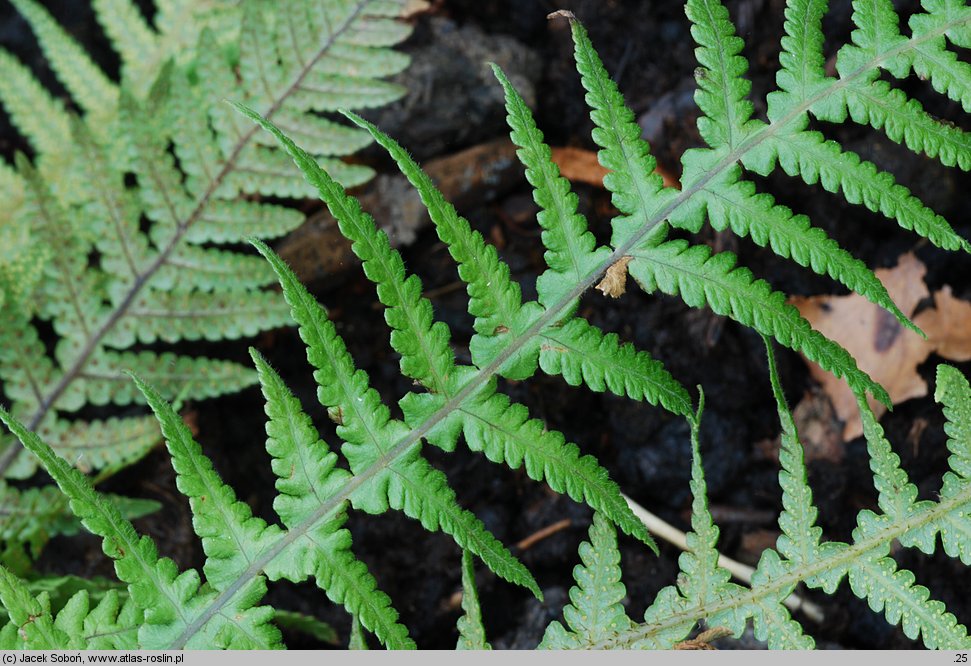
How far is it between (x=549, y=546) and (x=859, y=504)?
923 millimetres

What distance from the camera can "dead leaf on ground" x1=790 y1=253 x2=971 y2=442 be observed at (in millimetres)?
2529

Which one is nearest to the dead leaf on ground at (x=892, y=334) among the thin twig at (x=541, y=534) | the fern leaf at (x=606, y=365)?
the thin twig at (x=541, y=534)

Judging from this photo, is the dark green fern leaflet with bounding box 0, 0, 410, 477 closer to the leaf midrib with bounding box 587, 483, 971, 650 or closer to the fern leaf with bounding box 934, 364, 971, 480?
the leaf midrib with bounding box 587, 483, 971, 650

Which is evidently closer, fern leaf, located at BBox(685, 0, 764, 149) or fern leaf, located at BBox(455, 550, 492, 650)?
fern leaf, located at BBox(685, 0, 764, 149)

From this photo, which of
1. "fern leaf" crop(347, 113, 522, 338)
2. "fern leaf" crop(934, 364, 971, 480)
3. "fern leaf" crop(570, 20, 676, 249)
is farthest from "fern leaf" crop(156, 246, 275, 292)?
"fern leaf" crop(934, 364, 971, 480)

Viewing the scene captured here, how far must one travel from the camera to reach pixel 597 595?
188 cm

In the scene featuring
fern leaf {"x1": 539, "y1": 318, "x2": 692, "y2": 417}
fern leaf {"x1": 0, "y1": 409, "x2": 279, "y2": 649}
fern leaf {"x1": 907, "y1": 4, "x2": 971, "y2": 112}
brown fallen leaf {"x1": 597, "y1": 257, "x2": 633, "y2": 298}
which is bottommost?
fern leaf {"x1": 0, "y1": 409, "x2": 279, "y2": 649}

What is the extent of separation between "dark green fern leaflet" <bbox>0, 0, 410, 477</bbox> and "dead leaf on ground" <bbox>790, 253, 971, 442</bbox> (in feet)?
4.86

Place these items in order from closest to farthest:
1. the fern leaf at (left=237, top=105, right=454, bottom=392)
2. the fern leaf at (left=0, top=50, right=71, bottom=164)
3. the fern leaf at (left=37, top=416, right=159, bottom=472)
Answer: the fern leaf at (left=237, top=105, right=454, bottom=392), the fern leaf at (left=37, top=416, right=159, bottom=472), the fern leaf at (left=0, top=50, right=71, bottom=164)

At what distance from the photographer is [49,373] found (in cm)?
240

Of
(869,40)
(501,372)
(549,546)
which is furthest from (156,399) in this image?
(869,40)

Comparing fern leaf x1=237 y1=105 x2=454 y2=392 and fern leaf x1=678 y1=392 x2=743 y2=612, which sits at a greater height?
fern leaf x1=237 y1=105 x2=454 y2=392

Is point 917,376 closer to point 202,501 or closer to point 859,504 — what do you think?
point 859,504

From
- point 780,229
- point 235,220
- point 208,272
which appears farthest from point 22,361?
point 780,229
